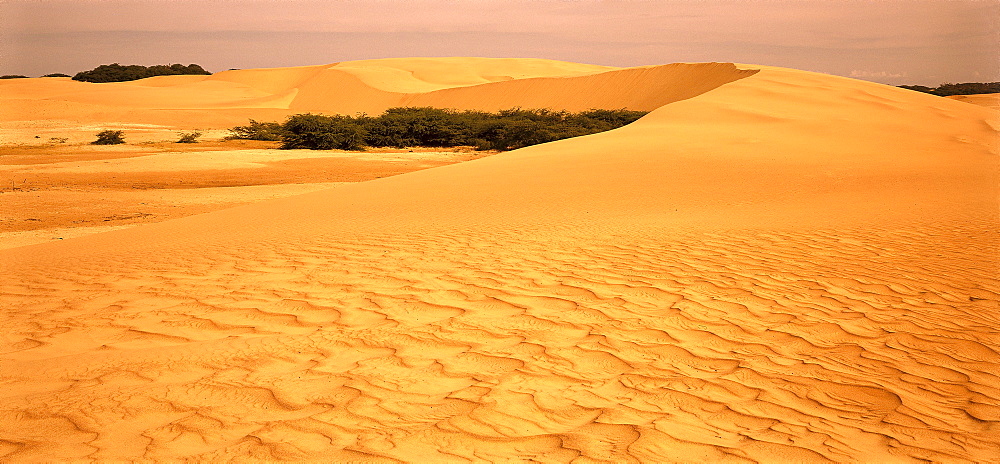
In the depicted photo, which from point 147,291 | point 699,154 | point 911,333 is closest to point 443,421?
point 911,333

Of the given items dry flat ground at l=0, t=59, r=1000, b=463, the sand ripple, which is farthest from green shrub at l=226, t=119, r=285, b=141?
the sand ripple

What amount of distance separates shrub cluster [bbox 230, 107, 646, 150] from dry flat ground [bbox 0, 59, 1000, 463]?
17369 mm

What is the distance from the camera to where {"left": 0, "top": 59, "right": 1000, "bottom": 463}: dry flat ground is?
3.35 meters

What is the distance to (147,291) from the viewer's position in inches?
237

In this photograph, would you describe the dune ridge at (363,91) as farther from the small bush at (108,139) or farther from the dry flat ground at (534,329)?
the dry flat ground at (534,329)

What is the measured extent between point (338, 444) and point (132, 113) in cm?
4604

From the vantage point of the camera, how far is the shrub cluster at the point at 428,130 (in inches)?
1105

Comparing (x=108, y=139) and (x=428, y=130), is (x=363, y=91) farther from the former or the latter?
(x=108, y=139)

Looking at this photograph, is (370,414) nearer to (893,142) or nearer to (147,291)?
(147,291)

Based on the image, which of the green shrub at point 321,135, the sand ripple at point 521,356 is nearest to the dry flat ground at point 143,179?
the green shrub at point 321,135

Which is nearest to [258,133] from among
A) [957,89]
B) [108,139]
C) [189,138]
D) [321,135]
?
[189,138]

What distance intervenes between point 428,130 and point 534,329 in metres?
26.8

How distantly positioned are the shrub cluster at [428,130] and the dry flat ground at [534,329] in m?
17.4

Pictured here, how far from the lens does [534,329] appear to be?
4.80 metres
